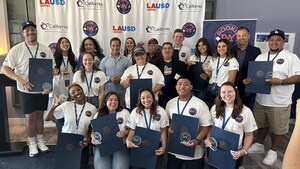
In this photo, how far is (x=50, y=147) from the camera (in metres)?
3.42

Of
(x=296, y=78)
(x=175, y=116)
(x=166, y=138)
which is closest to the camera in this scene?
(x=175, y=116)

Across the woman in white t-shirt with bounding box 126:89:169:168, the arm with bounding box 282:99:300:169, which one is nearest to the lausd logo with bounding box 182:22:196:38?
the woman in white t-shirt with bounding box 126:89:169:168

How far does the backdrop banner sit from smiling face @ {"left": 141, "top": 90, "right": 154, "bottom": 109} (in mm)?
1851

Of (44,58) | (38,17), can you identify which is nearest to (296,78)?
(44,58)

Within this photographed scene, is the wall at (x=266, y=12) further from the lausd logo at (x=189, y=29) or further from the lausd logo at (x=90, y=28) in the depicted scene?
→ the lausd logo at (x=90, y=28)

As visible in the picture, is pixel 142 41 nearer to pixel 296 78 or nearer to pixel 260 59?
pixel 260 59

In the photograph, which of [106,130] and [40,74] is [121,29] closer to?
[40,74]

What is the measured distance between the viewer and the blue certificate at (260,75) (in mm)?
2848

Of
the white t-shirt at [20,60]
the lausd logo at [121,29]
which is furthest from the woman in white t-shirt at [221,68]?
the white t-shirt at [20,60]

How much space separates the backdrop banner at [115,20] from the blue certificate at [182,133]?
2.16m

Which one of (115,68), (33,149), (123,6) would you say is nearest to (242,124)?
(115,68)

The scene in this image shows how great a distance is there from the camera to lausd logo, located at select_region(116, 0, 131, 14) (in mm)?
4070

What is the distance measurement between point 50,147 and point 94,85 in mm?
1213

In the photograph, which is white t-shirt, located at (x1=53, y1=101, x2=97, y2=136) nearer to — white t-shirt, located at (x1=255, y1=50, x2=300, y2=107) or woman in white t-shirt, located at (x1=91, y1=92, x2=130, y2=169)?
woman in white t-shirt, located at (x1=91, y1=92, x2=130, y2=169)
